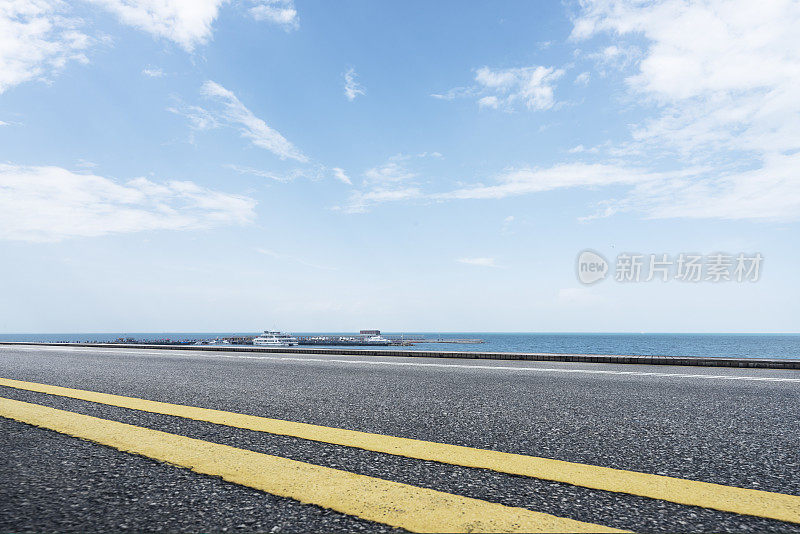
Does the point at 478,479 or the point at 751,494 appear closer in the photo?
the point at 751,494

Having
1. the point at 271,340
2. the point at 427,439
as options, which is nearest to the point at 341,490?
the point at 427,439

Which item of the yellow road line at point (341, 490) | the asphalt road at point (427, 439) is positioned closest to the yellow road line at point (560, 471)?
the asphalt road at point (427, 439)

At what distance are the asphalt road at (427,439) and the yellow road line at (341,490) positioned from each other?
3.1 inches

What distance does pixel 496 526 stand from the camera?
1.59 metres

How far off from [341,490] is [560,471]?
1.07 meters

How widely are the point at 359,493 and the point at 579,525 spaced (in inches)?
33.6

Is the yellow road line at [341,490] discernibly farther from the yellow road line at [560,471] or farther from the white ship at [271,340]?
the white ship at [271,340]

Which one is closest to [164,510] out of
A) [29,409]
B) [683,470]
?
[683,470]

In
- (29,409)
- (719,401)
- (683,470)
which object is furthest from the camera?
(719,401)

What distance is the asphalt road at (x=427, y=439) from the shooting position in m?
1.73

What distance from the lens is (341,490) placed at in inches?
76.9

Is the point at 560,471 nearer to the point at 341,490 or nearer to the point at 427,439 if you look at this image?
the point at 427,439

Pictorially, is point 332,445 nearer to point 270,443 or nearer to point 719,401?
point 270,443

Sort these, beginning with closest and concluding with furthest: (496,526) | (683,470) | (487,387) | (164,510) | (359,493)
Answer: (496,526), (164,510), (359,493), (683,470), (487,387)
